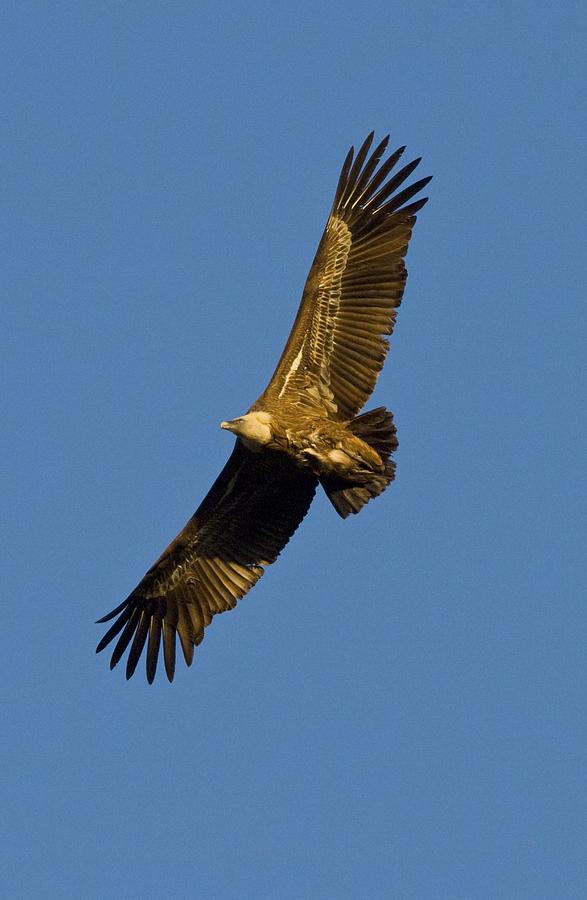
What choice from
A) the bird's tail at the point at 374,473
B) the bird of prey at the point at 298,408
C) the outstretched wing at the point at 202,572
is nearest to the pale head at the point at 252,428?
the bird of prey at the point at 298,408

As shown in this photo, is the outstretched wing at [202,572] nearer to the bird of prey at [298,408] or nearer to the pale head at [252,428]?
the bird of prey at [298,408]

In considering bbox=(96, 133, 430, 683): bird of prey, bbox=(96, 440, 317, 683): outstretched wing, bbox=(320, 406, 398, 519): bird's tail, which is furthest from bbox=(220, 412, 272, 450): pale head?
bbox=(96, 440, 317, 683): outstretched wing

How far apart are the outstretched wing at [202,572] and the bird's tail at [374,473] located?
103 centimetres

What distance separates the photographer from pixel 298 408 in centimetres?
1352

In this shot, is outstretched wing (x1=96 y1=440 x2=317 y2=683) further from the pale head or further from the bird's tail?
the pale head

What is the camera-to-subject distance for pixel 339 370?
13914mm

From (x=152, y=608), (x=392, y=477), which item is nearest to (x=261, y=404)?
(x=392, y=477)

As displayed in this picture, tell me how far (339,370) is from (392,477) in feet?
4.73

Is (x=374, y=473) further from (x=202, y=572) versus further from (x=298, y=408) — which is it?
(x=202, y=572)

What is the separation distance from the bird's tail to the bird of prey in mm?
128

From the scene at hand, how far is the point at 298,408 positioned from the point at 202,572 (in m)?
2.14

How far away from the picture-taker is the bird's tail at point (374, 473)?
511 inches

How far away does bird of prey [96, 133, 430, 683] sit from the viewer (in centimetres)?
1375

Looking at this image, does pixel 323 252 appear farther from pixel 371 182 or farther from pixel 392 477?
pixel 392 477
